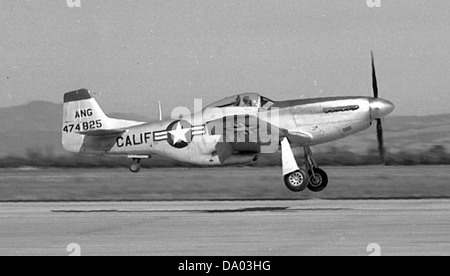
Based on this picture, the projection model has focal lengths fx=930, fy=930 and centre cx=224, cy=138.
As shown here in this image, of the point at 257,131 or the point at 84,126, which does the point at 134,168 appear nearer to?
the point at 84,126

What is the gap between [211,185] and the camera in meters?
30.8

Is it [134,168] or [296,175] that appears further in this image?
[134,168]

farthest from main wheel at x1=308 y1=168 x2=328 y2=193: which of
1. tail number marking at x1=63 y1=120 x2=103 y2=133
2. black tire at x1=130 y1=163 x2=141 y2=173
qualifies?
tail number marking at x1=63 y1=120 x2=103 y2=133

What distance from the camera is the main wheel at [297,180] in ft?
78.7

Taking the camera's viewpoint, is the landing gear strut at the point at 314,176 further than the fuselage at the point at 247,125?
Yes

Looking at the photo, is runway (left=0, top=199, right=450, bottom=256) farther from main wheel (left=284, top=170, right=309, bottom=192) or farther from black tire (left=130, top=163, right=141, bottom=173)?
black tire (left=130, top=163, right=141, bottom=173)

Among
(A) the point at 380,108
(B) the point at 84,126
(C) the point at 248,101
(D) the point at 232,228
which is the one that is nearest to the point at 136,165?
(B) the point at 84,126

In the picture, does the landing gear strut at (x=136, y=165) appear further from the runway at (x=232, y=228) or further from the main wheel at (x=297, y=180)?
the main wheel at (x=297, y=180)

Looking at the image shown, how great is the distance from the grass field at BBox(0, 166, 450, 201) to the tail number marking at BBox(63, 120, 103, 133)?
6.81 feet

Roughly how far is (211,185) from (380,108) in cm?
781

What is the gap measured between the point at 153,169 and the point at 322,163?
7.27 metres

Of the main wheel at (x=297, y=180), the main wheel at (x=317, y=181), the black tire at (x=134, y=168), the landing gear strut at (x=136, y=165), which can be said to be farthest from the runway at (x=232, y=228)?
the landing gear strut at (x=136, y=165)

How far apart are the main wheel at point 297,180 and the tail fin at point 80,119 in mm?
6776
